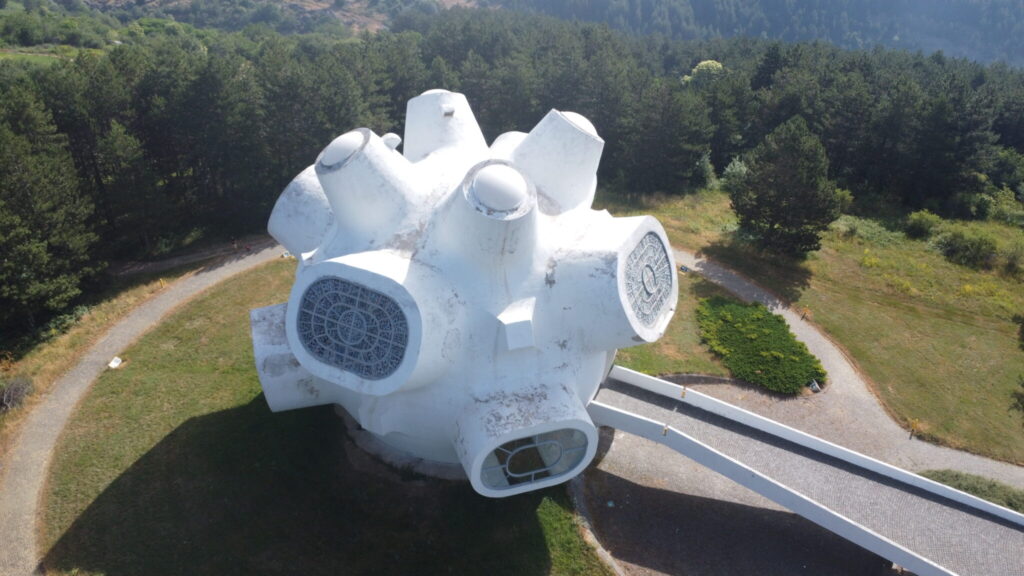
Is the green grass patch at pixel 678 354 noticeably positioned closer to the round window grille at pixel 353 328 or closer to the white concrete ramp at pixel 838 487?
the white concrete ramp at pixel 838 487

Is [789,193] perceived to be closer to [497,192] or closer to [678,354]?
[678,354]

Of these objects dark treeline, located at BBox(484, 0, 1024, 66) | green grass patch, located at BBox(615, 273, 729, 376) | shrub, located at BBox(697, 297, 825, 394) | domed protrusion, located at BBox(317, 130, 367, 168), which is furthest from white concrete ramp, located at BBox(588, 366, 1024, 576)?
dark treeline, located at BBox(484, 0, 1024, 66)

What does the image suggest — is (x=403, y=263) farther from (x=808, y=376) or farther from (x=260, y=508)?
(x=808, y=376)

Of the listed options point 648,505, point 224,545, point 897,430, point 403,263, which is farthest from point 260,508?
point 897,430

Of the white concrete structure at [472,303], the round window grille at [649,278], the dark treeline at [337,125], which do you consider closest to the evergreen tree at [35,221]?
the dark treeline at [337,125]

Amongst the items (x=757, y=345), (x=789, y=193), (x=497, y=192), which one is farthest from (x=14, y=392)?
(x=789, y=193)
